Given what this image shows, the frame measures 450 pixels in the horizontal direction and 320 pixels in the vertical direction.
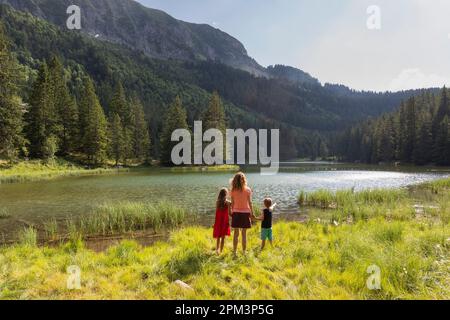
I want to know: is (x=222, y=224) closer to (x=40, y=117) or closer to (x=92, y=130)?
(x=40, y=117)

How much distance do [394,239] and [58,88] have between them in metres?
65.9

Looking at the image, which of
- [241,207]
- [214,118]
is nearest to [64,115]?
[214,118]

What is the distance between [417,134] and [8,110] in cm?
9077

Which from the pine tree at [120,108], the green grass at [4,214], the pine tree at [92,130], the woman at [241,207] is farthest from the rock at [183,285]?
the pine tree at [120,108]

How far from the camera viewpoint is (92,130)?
58.1 meters

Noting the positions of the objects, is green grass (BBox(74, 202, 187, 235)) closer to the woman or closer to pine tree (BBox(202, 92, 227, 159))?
the woman

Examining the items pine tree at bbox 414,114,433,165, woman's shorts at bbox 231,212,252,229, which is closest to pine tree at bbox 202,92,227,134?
pine tree at bbox 414,114,433,165

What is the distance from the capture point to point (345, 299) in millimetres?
5344

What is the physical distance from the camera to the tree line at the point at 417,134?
7450cm

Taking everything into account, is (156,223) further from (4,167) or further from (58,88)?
(58,88)

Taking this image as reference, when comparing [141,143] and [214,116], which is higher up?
[214,116]

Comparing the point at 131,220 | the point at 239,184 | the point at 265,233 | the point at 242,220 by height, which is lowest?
the point at 131,220

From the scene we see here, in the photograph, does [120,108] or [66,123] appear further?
[120,108]
